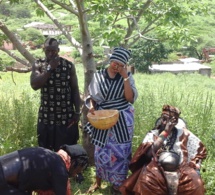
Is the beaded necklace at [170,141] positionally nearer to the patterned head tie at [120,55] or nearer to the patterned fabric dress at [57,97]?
the patterned head tie at [120,55]

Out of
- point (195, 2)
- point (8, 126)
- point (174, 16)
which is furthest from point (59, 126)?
point (195, 2)

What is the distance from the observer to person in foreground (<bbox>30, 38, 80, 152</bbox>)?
12.3 ft

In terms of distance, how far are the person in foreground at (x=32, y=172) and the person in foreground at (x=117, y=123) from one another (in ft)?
3.86

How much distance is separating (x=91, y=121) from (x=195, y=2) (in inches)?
105

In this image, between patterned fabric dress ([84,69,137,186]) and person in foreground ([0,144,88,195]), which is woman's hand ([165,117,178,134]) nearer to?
patterned fabric dress ([84,69,137,186])

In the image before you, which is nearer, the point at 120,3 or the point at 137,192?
the point at 137,192

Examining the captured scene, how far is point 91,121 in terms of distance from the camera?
366 cm

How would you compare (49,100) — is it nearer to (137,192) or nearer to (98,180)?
(98,180)

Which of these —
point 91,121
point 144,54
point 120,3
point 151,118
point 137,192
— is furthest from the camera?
point 144,54

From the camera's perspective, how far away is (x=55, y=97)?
3.92m

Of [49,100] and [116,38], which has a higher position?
[116,38]

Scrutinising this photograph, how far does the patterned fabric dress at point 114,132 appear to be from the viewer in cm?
376

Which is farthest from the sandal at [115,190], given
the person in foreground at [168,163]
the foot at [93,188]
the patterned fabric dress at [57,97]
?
the patterned fabric dress at [57,97]

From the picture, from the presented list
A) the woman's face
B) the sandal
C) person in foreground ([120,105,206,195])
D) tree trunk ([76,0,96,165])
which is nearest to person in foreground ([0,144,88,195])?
person in foreground ([120,105,206,195])
